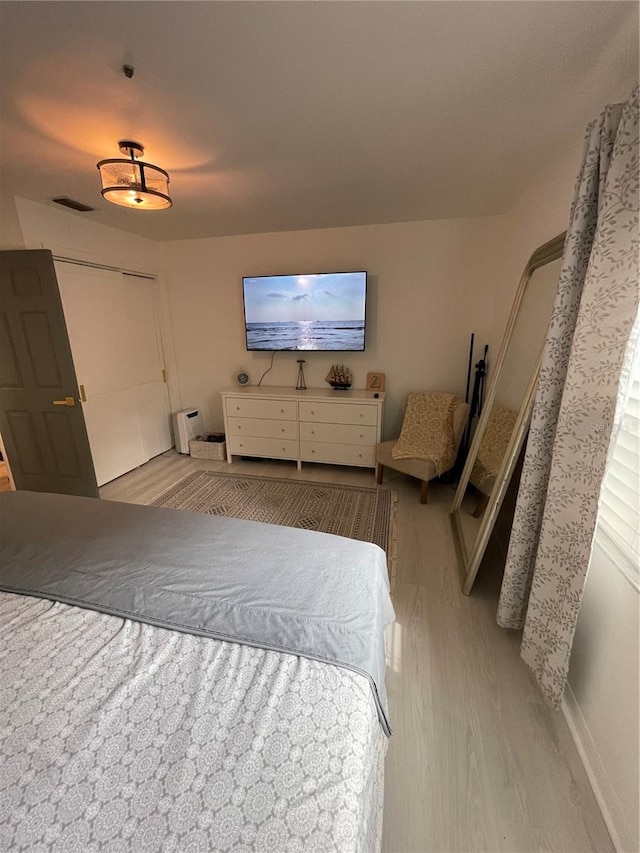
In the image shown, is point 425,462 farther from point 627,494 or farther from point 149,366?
point 149,366

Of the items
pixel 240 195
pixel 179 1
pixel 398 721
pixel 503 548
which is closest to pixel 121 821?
pixel 398 721

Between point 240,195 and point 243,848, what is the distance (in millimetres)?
3056

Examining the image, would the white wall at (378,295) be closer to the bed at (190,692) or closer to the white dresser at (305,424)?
the white dresser at (305,424)

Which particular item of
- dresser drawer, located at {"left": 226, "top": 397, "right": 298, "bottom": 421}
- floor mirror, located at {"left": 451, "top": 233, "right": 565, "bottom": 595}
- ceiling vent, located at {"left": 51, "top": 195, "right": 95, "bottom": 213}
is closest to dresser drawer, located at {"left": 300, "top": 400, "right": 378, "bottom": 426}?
dresser drawer, located at {"left": 226, "top": 397, "right": 298, "bottom": 421}

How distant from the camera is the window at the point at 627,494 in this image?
1072mm

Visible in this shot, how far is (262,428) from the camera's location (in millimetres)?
3518

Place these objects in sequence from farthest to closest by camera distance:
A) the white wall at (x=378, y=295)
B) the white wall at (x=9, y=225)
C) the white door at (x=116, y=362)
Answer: the white wall at (x=378, y=295) → the white door at (x=116, y=362) → the white wall at (x=9, y=225)

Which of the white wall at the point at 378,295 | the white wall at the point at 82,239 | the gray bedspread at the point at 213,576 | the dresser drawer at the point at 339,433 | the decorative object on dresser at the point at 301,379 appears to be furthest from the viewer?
the decorative object on dresser at the point at 301,379

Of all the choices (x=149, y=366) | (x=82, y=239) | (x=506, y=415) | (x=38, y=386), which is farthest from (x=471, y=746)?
(x=82, y=239)

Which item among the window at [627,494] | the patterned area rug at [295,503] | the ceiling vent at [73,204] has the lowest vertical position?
the patterned area rug at [295,503]

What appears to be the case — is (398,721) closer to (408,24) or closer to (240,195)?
(408,24)

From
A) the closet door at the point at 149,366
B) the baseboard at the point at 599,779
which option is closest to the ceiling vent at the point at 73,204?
the closet door at the point at 149,366

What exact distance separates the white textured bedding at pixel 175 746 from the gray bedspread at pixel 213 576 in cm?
6

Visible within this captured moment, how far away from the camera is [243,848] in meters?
0.56
